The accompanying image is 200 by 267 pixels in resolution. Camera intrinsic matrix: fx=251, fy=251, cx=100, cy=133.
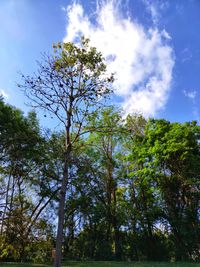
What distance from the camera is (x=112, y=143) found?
25.0 m

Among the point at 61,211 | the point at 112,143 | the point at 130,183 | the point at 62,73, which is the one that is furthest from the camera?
the point at 112,143

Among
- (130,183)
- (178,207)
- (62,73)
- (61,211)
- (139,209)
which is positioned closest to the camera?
(61,211)

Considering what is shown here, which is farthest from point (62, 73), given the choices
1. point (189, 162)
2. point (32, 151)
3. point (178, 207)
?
point (178, 207)

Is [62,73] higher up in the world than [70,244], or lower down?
higher up

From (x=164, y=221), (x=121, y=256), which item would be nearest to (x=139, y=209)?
(x=164, y=221)

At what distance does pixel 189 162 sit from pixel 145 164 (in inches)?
142

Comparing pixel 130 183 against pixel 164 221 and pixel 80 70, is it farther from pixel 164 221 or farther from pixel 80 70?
pixel 80 70

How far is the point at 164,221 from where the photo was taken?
20.2 metres

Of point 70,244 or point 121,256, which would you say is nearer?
point 121,256

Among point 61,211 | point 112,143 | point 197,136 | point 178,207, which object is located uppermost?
point 112,143

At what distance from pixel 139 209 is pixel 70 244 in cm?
694

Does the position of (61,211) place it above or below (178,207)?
below

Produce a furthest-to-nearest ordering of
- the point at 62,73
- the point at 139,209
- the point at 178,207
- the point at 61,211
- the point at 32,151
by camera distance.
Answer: the point at 139,209 → the point at 178,207 → the point at 32,151 → the point at 62,73 → the point at 61,211

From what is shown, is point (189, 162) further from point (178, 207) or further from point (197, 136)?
point (178, 207)
